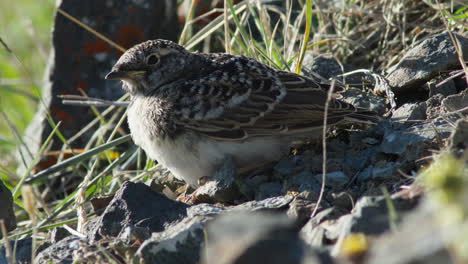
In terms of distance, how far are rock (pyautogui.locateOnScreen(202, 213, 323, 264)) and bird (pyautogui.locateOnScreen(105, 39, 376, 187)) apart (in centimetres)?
294

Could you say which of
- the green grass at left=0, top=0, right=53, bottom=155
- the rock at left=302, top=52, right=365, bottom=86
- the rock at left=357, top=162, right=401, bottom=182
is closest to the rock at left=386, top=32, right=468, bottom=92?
the rock at left=302, top=52, right=365, bottom=86

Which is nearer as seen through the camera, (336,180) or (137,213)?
(137,213)

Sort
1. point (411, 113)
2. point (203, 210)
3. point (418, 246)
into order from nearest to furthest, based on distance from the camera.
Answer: point (418, 246), point (203, 210), point (411, 113)

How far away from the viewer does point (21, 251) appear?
4953mm

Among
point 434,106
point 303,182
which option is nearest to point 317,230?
point 303,182

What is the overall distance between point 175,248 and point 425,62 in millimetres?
2956

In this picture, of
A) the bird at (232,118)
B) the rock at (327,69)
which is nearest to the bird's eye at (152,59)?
the bird at (232,118)

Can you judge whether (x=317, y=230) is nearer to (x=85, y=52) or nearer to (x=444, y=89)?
(x=444, y=89)

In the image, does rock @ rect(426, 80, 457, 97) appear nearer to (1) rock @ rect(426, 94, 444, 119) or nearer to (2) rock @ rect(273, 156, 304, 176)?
(1) rock @ rect(426, 94, 444, 119)

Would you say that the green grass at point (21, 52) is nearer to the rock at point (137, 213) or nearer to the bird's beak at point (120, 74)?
the bird's beak at point (120, 74)

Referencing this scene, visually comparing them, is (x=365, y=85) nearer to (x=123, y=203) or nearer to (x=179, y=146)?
(x=179, y=146)

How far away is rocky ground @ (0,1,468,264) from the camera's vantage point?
2533 mm

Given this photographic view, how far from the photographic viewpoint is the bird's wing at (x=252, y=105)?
18.1ft

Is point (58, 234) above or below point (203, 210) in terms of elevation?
below
